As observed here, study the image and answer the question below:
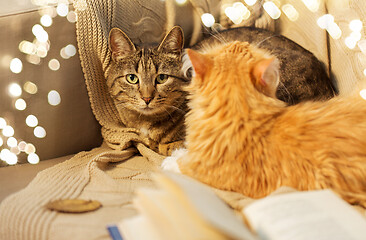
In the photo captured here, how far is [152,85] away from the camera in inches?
53.7

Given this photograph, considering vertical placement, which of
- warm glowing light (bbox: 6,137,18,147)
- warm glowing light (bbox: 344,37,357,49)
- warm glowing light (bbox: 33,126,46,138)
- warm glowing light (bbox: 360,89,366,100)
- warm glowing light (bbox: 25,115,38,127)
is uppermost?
warm glowing light (bbox: 344,37,357,49)

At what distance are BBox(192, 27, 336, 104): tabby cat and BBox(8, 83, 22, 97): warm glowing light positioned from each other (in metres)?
0.80

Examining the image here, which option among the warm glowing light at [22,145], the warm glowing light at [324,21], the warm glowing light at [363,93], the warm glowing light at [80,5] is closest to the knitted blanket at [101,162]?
the warm glowing light at [80,5]

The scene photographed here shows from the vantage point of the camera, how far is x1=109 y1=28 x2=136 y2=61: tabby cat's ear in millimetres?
1329

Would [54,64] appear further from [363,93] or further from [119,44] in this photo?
[363,93]

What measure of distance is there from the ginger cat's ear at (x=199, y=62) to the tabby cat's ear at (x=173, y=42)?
414mm

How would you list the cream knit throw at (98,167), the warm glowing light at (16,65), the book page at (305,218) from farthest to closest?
1. the warm glowing light at (16,65)
2. the cream knit throw at (98,167)
3. the book page at (305,218)

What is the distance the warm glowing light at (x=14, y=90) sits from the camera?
4.22ft

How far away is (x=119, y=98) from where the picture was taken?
57.3 inches

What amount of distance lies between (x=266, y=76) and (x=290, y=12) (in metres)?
0.76

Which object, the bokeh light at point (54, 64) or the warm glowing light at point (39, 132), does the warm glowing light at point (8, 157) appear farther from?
the bokeh light at point (54, 64)

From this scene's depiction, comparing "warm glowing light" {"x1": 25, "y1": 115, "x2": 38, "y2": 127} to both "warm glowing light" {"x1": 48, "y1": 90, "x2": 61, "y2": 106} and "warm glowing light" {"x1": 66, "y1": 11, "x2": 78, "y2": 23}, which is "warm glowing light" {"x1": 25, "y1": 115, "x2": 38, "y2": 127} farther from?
"warm glowing light" {"x1": 66, "y1": 11, "x2": 78, "y2": 23}

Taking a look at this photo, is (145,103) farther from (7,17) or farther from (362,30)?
(362,30)

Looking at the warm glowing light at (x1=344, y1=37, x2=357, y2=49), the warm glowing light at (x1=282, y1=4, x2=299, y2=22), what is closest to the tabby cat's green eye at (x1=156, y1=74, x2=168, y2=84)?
the warm glowing light at (x1=282, y1=4, x2=299, y2=22)
